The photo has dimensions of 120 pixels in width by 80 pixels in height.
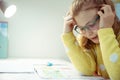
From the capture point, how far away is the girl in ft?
2.61

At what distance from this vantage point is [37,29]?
1.47 m

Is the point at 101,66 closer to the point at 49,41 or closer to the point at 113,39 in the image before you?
the point at 113,39

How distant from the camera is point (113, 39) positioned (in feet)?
2.61

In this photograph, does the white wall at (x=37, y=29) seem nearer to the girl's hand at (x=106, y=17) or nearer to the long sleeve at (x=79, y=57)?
the long sleeve at (x=79, y=57)

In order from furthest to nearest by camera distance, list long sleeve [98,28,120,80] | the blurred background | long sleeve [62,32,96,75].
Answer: the blurred background < long sleeve [62,32,96,75] < long sleeve [98,28,120,80]

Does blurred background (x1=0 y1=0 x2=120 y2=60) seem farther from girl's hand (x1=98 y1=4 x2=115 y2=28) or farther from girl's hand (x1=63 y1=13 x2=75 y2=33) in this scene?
girl's hand (x1=98 y1=4 x2=115 y2=28)

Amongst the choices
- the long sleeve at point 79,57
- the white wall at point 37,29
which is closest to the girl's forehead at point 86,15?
the long sleeve at point 79,57

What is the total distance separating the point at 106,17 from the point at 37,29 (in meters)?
0.70

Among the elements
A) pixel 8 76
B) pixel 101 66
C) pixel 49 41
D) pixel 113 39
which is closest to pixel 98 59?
pixel 101 66

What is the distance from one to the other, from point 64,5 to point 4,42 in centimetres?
43

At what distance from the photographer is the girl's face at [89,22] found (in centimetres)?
86

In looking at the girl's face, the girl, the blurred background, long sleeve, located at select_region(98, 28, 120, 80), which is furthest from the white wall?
long sleeve, located at select_region(98, 28, 120, 80)

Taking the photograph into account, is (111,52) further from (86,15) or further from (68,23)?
(68,23)

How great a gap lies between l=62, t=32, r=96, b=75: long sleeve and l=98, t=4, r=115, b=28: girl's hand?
0.20 m
